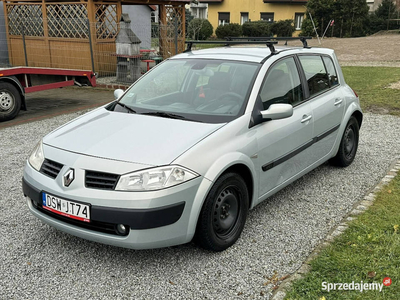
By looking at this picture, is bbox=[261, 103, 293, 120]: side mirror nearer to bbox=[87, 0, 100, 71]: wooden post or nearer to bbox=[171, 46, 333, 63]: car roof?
bbox=[171, 46, 333, 63]: car roof

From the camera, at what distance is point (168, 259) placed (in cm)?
353

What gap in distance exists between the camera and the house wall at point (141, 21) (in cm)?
2236

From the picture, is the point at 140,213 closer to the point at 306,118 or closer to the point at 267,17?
the point at 306,118

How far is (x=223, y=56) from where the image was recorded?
4.45m

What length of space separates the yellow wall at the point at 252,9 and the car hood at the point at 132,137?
4342 cm

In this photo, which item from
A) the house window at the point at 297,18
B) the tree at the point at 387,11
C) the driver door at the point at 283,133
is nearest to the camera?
the driver door at the point at 283,133

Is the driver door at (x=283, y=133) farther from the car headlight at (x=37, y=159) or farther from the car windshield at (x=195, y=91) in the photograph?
the car headlight at (x=37, y=159)

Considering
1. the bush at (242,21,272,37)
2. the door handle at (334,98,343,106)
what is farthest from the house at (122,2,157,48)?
the door handle at (334,98,343,106)

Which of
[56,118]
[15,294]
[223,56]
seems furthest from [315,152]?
[56,118]

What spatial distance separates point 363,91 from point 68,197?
10685 millimetres

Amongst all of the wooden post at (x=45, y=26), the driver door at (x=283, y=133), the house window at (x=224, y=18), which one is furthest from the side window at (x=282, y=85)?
the house window at (x=224, y=18)

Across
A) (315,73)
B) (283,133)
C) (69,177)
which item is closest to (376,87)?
(315,73)

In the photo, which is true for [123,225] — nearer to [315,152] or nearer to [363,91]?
[315,152]

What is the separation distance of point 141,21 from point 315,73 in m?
20.0
